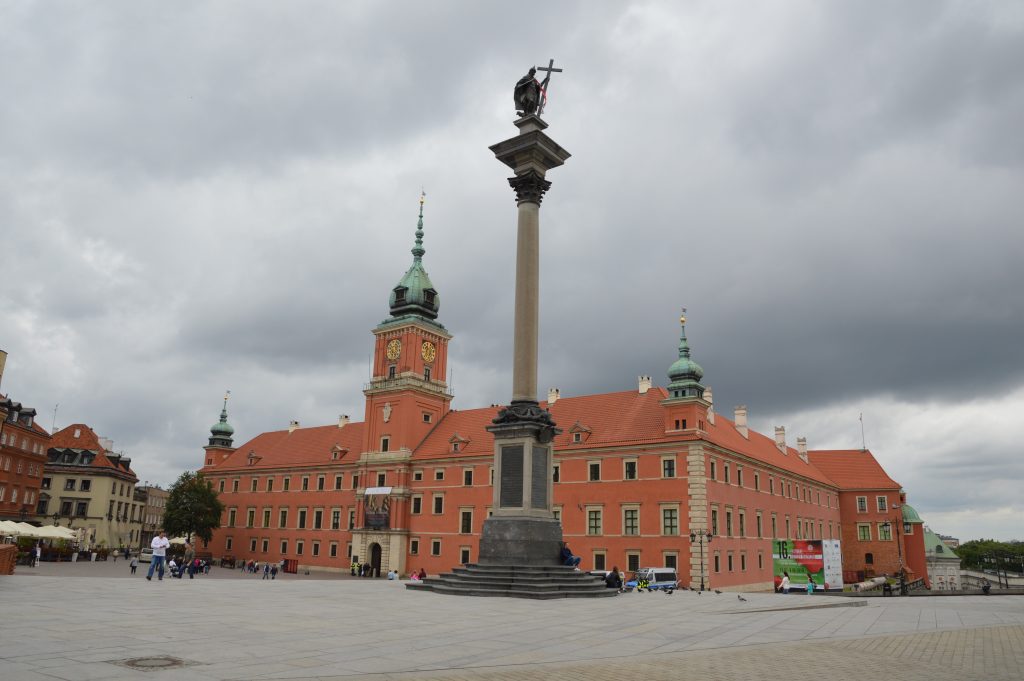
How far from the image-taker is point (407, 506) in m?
64.1

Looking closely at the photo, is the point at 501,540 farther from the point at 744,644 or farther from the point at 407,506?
the point at 407,506

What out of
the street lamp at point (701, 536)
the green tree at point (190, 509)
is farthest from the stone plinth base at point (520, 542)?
the green tree at point (190, 509)

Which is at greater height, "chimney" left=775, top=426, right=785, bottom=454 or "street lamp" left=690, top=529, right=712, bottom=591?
"chimney" left=775, top=426, right=785, bottom=454

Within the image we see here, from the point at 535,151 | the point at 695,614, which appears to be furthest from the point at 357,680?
the point at 535,151

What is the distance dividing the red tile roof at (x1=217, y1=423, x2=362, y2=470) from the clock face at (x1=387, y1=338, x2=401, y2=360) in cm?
995

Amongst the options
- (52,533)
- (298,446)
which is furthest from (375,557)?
(52,533)

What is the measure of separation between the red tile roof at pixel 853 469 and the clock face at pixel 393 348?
46.7m

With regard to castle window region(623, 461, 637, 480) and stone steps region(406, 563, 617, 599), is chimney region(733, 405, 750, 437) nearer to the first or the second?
castle window region(623, 461, 637, 480)

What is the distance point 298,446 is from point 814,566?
5277cm

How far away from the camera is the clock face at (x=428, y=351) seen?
68750 mm

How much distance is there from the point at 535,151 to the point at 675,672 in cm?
2227

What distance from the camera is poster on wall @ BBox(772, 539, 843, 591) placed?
4528cm

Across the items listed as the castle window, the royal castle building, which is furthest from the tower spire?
the castle window

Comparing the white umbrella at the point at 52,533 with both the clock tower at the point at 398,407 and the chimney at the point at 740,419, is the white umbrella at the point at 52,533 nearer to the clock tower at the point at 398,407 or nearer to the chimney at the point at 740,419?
the clock tower at the point at 398,407
